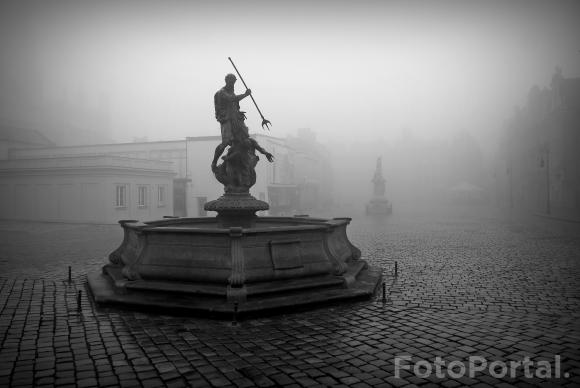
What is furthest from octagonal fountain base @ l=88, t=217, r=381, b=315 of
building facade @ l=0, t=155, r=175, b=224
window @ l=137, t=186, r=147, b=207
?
window @ l=137, t=186, r=147, b=207

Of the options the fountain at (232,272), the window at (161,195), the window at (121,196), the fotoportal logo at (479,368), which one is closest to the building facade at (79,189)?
the window at (121,196)

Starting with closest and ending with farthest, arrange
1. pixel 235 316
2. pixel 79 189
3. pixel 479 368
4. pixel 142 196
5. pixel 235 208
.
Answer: pixel 479 368 < pixel 235 316 < pixel 235 208 < pixel 79 189 < pixel 142 196

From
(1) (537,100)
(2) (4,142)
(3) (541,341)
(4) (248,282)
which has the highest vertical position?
(1) (537,100)

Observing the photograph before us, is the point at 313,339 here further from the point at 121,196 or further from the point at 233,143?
the point at 121,196

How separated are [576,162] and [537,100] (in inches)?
932

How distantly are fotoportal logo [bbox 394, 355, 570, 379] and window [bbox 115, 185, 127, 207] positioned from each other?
1227 inches

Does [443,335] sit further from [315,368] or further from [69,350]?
[69,350]

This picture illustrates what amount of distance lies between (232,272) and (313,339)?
2023 mm

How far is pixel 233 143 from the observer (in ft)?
33.9

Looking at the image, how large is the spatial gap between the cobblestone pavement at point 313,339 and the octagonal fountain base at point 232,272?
304mm

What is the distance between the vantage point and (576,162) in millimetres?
38719

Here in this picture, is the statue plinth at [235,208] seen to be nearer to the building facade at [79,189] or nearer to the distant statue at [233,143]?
the distant statue at [233,143]

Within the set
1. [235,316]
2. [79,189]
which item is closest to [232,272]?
[235,316]

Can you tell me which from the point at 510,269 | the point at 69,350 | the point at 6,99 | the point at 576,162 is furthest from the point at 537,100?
the point at 6,99
